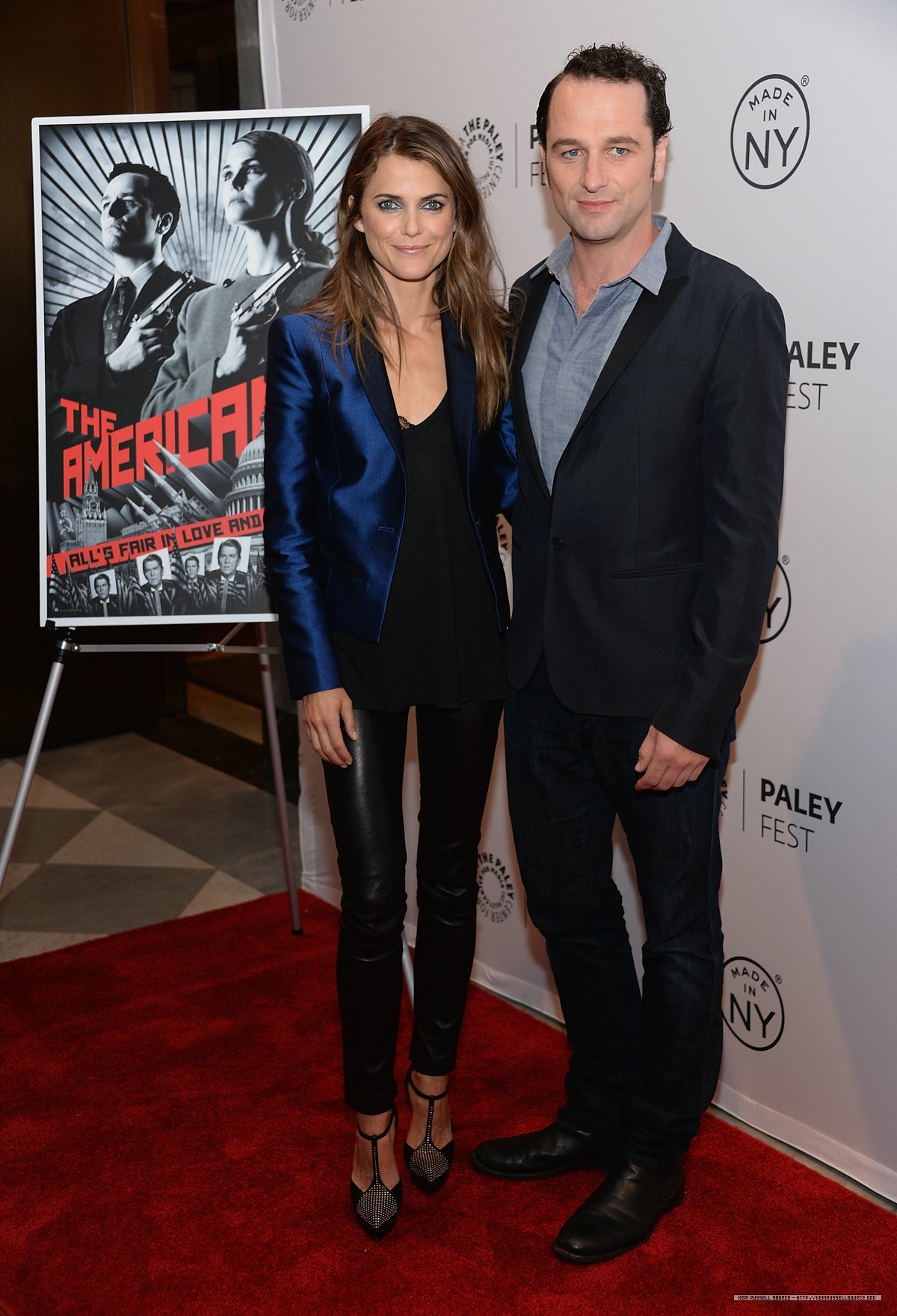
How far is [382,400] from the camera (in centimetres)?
186

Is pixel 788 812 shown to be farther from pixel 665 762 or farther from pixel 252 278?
pixel 252 278

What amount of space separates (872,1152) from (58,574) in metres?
1.89

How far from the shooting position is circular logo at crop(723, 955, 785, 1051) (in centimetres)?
230

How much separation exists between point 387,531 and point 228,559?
0.78 m

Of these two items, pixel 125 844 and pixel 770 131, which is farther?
pixel 125 844

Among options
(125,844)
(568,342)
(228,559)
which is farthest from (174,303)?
(125,844)

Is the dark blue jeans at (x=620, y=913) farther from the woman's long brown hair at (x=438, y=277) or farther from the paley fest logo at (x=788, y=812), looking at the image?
the woman's long brown hair at (x=438, y=277)

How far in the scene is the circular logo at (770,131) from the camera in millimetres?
2000

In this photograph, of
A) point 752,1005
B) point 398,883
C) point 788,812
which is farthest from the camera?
point 752,1005

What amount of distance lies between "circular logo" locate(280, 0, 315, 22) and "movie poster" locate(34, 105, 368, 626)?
68cm

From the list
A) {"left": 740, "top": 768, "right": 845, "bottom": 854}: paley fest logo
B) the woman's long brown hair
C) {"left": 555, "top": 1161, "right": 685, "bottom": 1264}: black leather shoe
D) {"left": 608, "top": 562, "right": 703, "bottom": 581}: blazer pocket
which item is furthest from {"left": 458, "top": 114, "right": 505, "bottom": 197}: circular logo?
{"left": 555, "top": 1161, "right": 685, "bottom": 1264}: black leather shoe

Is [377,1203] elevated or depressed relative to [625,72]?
depressed

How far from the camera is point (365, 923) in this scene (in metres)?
1.93

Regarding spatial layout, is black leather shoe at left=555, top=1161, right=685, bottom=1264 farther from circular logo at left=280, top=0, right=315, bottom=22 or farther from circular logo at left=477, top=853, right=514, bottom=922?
circular logo at left=280, top=0, right=315, bottom=22
